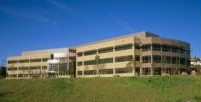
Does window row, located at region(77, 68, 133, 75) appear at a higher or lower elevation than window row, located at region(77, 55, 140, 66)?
lower

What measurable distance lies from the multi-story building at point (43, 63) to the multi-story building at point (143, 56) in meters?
24.2

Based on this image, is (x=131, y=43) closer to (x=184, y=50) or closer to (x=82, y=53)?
(x=184, y=50)

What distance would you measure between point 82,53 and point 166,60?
34.0m

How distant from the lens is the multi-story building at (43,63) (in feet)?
403

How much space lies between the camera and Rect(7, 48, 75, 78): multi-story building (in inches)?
4833

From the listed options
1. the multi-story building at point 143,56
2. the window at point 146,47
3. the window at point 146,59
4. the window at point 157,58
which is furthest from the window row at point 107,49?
the window at point 157,58

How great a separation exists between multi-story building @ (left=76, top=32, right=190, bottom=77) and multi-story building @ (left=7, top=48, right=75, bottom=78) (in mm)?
24154

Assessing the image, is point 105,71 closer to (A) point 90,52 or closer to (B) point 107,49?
(B) point 107,49

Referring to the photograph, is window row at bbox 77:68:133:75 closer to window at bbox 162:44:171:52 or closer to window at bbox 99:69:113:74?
window at bbox 99:69:113:74

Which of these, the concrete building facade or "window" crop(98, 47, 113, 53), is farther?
"window" crop(98, 47, 113, 53)

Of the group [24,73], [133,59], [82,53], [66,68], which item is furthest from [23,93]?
[24,73]

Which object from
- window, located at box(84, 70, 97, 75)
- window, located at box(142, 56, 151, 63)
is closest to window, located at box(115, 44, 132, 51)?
window, located at box(142, 56, 151, 63)

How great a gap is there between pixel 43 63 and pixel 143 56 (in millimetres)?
55314

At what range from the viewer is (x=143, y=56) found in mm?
89812
